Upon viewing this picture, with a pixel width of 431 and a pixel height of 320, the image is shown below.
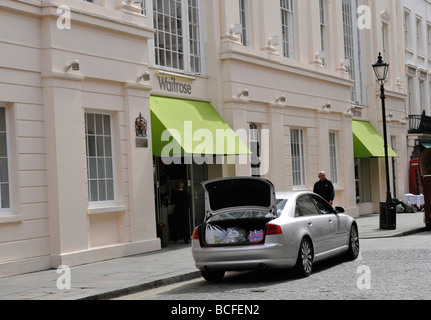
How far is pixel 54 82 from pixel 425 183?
11.7 m

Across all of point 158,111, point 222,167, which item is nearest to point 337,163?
point 222,167

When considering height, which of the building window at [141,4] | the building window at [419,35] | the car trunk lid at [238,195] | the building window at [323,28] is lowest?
the car trunk lid at [238,195]

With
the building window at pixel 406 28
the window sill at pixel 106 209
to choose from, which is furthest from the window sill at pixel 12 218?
the building window at pixel 406 28

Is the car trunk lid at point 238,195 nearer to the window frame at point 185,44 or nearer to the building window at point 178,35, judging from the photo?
the window frame at point 185,44

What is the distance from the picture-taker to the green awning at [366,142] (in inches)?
1208

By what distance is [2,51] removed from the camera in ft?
48.1

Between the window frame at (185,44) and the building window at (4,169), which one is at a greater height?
the window frame at (185,44)

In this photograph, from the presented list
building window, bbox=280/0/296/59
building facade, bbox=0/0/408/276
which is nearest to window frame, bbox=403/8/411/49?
building facade, bbox=0/0/408/276

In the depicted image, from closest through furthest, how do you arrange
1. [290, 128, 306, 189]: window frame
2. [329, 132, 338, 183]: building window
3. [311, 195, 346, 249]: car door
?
[311, 195, 346, 249]: car door, [290, 128, 306, 189]: window frame, [329, 132, 338, 183]: building window

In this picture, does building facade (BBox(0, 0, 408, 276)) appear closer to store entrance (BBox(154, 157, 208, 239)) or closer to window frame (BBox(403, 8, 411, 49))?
store entrance (BBox(154, 157, 208, 239))

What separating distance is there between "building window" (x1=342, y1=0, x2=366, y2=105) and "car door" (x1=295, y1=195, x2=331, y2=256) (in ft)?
59.5

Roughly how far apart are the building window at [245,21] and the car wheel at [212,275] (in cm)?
1185

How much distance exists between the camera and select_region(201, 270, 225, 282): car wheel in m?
12.7
